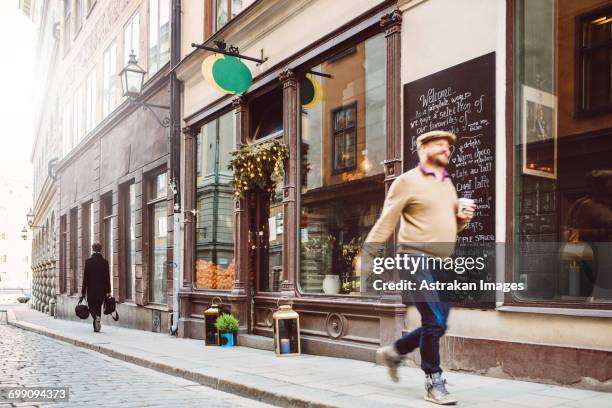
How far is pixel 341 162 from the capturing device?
9.29 m

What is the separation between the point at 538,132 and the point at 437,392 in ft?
9.46

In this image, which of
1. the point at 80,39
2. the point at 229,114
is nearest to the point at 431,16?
the point at 229,114

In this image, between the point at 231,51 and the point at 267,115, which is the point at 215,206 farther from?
the point at 231,51

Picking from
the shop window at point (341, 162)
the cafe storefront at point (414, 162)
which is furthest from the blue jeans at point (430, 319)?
the shop window at point (341, 162)

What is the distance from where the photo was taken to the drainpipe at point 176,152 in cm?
1325

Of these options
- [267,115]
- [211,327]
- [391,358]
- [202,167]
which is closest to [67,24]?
[202,167]

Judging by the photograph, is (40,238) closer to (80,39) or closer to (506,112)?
(80,39)

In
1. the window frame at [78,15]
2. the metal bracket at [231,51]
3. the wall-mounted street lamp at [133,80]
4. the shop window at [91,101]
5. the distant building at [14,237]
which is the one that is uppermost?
the window frame at [78,15]

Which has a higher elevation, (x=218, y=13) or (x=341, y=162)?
(x=218, y=13)

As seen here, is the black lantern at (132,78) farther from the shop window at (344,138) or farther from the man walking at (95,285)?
the shop window at (344,138)

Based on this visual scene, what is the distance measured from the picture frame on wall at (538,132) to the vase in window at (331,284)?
3.26 meters

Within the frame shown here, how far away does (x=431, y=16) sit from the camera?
24.8 feet

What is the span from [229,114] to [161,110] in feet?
10.9

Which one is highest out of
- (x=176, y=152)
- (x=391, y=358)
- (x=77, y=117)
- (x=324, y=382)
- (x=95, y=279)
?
(x=77, y=117)
